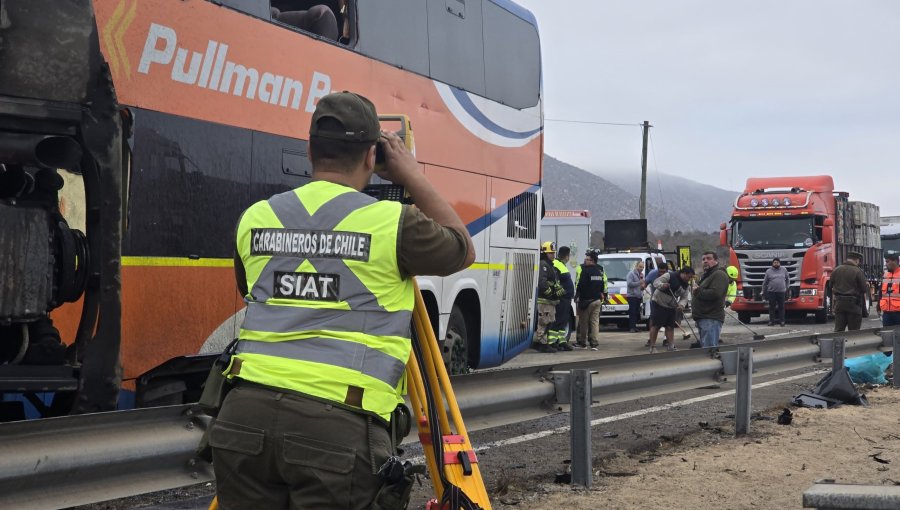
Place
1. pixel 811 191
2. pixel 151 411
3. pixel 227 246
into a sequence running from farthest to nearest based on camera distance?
pixel 811 191
pixel 227 246
pixel 151 411

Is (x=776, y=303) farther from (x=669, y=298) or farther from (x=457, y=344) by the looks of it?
(x=457, y=344)

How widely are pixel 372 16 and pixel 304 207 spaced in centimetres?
723

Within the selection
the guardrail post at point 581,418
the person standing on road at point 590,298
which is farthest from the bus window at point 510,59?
the person standing on road at point 590,298

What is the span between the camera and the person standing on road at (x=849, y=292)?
19.4 m

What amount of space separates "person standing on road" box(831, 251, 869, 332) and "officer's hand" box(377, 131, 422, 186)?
17487 millimetres

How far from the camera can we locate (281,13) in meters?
9.18

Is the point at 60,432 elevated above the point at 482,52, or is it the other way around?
the point at 482,52

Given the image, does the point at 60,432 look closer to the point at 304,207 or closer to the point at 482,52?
the point at 304,207

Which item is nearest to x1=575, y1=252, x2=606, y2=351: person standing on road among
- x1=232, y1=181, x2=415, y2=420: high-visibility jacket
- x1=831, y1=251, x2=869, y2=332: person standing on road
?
x1=831, y1=251, x2=869, y2=332: person standing on road

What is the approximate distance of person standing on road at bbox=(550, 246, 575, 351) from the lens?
20.7m

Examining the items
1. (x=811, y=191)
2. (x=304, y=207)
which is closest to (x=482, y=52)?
(x=304, y=207)

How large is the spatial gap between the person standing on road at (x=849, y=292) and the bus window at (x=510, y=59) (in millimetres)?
8498

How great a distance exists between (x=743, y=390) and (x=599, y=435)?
120cm

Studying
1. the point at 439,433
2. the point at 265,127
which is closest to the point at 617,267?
the point at 265,127
